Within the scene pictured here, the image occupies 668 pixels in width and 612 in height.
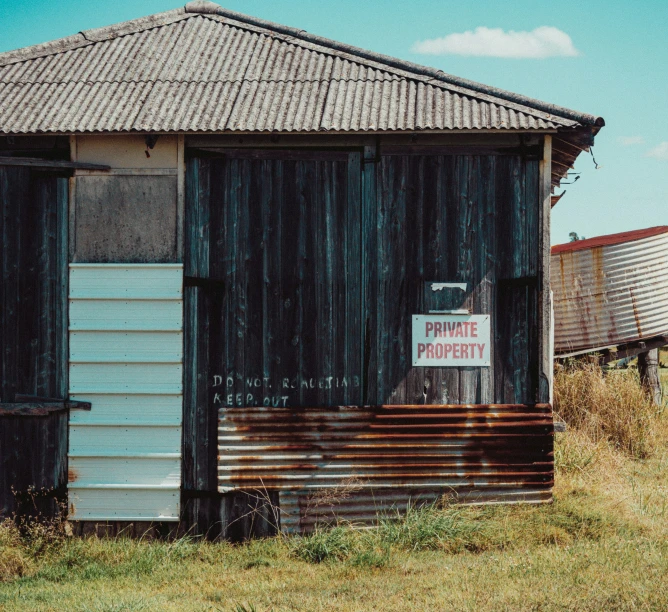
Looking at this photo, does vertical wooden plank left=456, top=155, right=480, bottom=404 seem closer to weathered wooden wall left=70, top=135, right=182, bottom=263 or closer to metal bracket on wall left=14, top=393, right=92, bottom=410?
weathered wooden wall left=70, top=135, right=182, bottom=263

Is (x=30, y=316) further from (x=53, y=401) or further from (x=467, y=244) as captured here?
(x=467, y=244)

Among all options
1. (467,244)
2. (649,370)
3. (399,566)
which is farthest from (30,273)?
(649,370)

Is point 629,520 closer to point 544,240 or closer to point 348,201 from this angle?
point 544,240

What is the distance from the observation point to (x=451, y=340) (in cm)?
695

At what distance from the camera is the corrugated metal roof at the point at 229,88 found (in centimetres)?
667

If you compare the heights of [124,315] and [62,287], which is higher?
[62,287]

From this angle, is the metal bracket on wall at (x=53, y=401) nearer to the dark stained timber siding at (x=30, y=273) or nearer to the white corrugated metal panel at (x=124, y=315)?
the dark stained timber siding at (x=30, y=273)

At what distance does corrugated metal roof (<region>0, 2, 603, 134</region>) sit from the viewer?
667 centimetres

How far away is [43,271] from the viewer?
704cm

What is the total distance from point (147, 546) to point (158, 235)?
2.89m

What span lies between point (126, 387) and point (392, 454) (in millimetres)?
2617

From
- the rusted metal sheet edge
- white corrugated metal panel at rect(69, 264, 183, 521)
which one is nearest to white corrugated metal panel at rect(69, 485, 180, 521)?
white corrugated metal panel at rect(69, 264, 183, 521)

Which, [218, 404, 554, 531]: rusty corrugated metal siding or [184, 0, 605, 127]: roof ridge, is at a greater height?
[184, 0, 605, 127]: roof ridge

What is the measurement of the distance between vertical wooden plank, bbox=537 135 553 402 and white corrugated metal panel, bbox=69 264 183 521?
11.2 ft
